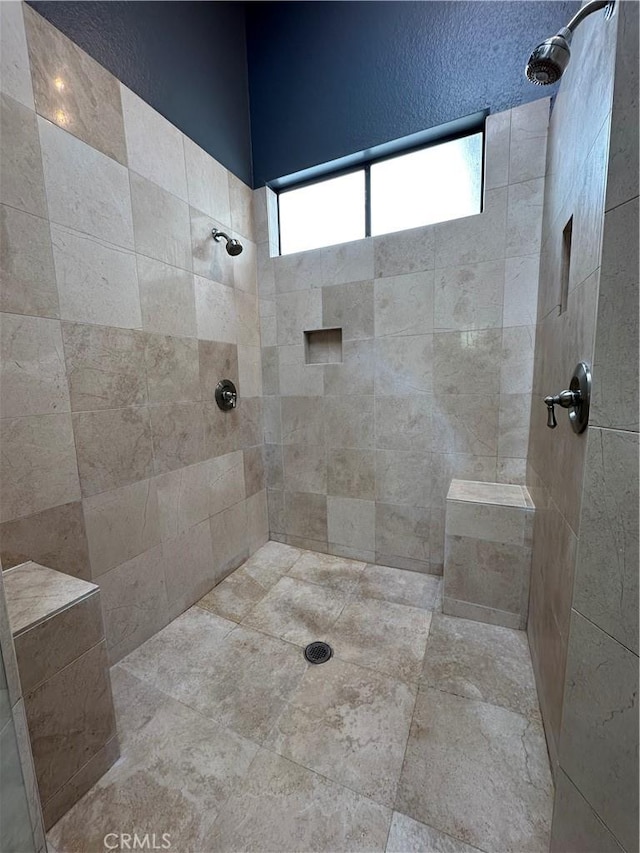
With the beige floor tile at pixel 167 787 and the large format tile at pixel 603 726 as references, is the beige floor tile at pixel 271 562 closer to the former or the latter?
the beige floor tile at pixel 167 787

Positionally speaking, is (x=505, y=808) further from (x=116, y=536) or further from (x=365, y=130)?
(x=365, y=130)

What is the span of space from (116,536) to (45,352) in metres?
0.86

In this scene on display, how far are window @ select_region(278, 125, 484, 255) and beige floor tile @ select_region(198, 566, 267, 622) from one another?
2321mm

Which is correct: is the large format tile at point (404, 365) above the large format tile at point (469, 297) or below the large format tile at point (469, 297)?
below

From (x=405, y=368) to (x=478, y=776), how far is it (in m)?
1.83

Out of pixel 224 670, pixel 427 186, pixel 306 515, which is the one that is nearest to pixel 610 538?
pixel 224 670

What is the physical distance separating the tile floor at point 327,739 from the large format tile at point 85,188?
1.99m

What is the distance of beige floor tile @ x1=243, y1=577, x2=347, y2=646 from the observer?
171cm

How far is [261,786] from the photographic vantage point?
3.48ft

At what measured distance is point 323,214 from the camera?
2.30 meters

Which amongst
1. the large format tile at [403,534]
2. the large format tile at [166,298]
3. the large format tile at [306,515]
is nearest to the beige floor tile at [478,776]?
the large format tile at [403,534]

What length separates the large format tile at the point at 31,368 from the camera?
1.16 m

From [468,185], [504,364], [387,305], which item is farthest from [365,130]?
[504,364]

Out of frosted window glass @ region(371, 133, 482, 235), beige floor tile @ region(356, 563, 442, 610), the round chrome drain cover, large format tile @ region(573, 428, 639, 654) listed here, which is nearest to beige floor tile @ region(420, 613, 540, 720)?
beige floor tile @ region(356, 563, 442, 610)
